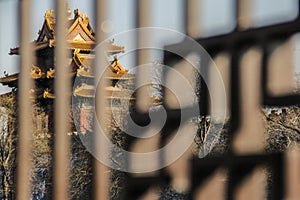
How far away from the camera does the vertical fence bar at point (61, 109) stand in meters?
1.45

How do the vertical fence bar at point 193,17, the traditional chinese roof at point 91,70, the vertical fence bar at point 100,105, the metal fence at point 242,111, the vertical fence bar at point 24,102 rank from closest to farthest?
the metal fence at point 242,111, the vertical fence bar at point 193,17, the vertical fence bar at point 100,105, the traditional chinese roof at point 91,70, the vertical fence bar at point 24,102

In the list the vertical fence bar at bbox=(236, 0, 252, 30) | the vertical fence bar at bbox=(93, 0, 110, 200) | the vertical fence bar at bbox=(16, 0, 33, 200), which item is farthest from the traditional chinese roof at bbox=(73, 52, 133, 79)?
the vertical fence bar at bbox=(236, 0, 252, 30)

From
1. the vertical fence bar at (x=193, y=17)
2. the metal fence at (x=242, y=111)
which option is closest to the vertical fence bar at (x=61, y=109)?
the metal fence at (x=242, y=111)

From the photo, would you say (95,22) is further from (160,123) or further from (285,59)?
(285,59)

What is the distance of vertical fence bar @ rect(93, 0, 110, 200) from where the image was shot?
1.34 m

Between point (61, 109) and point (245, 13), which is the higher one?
point (245, 13)

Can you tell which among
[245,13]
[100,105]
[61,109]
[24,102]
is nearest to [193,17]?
[245,13]

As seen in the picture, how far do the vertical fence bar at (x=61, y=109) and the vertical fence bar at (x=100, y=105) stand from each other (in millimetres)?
110

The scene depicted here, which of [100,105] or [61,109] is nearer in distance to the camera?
[100,105]

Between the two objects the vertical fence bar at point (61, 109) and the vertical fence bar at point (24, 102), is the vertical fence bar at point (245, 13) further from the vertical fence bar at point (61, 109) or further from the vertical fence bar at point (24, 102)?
the vertical fence bar at point (24, 102)

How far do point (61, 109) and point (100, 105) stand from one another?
5.3 inches

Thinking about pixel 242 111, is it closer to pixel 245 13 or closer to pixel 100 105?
pixel 245 13

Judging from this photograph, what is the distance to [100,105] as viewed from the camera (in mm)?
1361

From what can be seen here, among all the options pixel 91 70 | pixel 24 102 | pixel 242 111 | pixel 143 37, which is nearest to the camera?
pixel 242 111
